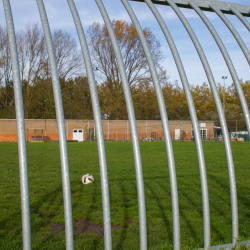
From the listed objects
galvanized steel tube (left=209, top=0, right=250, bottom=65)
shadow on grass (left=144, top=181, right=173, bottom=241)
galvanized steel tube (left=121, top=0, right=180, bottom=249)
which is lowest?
shadow on grass (left=144, top=181, right=173, bottom=241)

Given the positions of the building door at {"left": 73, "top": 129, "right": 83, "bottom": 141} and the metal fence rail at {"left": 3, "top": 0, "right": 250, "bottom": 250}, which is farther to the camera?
the building door at {"left": 73, "top": 129, "right": 83, "bottom": 141}

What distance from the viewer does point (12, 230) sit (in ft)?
11.9

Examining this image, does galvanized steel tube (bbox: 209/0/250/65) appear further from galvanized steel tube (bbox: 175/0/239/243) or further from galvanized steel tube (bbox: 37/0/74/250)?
galvanized steel tube (bbox: 37/0/74/250)

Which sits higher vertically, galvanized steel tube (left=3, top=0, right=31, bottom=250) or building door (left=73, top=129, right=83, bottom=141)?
building door (left=73, top=129, right=83, bottom=141)

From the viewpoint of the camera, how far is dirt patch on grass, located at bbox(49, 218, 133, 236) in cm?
367

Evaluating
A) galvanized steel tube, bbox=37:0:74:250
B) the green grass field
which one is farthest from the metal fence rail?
the green grass field

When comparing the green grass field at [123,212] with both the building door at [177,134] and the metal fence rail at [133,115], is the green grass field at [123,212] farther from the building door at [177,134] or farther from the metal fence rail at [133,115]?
the building door at [177,134]

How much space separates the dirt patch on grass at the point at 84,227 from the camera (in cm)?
367

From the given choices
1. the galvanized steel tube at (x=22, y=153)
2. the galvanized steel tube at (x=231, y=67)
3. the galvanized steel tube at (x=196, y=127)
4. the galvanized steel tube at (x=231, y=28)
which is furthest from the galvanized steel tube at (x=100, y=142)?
the galvanized steel tube at (x=231, y=28)

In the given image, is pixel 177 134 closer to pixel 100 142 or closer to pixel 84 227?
pixel 84 227

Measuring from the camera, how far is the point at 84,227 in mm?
3830

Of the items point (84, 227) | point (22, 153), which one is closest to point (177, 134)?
point (84, 227)

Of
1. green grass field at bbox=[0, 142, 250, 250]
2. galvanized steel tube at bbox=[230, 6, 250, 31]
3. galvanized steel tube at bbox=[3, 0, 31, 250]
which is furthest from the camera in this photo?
green grass field at bbox=[0, 142, 250, 250]

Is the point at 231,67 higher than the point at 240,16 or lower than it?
lower
